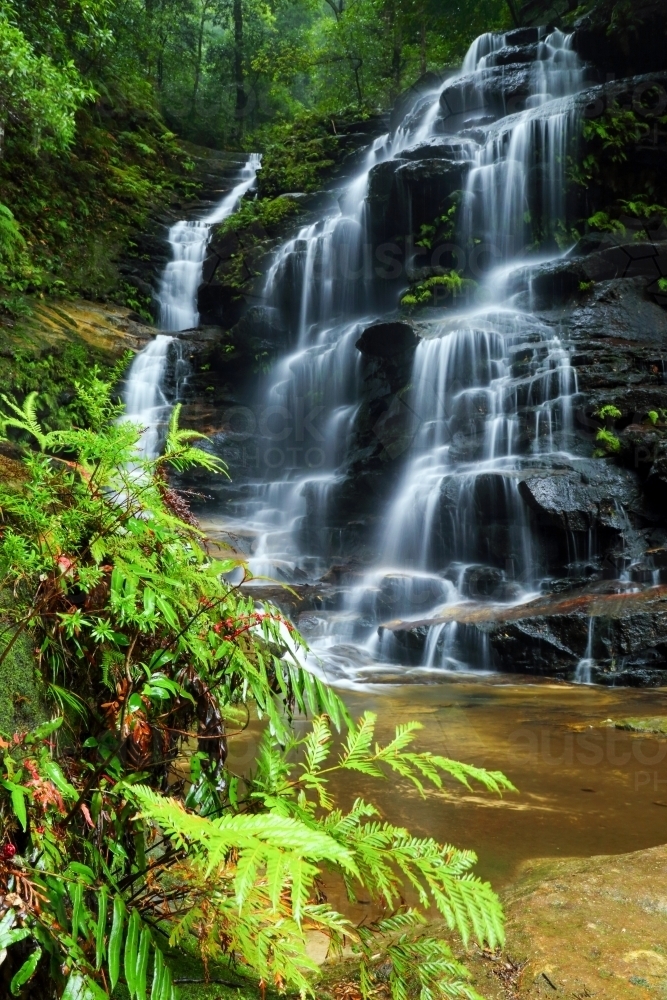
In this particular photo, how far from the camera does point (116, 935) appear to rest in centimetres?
108

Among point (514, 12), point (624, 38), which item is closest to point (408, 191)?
point (624, 38)

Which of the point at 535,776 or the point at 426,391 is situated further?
the point at 426,391

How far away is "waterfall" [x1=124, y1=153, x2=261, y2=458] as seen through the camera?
1561 cm

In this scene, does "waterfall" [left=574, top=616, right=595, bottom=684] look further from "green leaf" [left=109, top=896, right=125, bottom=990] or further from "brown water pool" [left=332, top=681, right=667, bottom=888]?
"green leaf" [left=109, top=896, right=125, bottom=990]

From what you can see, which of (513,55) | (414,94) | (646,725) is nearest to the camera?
(646,725)

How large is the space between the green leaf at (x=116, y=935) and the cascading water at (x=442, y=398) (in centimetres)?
705

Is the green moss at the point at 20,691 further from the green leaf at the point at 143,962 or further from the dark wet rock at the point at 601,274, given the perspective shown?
the dark wet rock at the point at 601,274

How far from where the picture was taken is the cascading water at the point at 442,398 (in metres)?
10.1

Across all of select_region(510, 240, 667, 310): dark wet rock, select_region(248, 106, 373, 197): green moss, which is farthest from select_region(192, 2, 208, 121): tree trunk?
select_region(510, 240, 667, 310): dark wet rock

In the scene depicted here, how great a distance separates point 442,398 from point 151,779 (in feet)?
38.6

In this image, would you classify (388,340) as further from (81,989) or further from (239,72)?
(239,72)

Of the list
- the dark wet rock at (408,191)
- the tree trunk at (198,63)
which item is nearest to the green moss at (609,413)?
the dark wet rock at (408,191)

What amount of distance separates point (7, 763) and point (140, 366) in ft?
53.2

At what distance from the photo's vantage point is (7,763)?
1072mm
